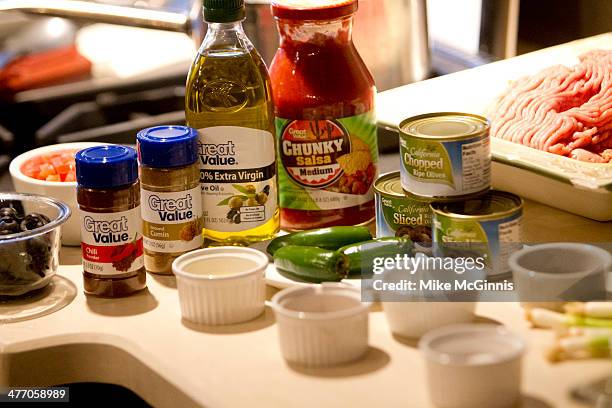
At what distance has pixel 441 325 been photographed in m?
1.24

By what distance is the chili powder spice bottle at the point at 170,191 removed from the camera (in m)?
1.42

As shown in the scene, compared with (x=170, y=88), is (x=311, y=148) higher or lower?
higher

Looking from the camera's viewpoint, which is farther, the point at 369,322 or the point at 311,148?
the point at 311,148

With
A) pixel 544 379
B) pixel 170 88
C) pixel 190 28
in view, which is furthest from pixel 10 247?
pixel 170 88

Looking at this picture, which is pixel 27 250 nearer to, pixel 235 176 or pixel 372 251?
pixel 235 176

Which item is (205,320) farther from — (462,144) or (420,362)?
(462,144)

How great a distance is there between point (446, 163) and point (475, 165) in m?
0.04

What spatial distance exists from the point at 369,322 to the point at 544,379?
0.81 ft

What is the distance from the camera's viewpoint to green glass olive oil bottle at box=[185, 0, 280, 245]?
4.86ft

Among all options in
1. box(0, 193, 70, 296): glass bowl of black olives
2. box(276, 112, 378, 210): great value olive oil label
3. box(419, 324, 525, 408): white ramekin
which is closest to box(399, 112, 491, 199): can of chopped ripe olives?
box(276, 112, 378, 210): great value olive oil label

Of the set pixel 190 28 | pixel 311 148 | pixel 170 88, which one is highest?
pixel 190 28

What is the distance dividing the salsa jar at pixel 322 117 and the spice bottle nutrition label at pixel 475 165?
0.21 m

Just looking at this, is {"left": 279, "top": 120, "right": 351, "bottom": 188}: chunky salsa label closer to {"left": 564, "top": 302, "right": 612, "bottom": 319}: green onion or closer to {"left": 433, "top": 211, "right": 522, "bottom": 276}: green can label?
{"left": 433, "top": 211, "right": 522, "bottom": 276}: green can label

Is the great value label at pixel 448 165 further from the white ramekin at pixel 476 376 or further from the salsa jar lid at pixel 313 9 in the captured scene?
the white ramekin at pixel 476 376
